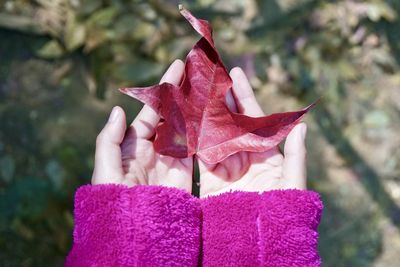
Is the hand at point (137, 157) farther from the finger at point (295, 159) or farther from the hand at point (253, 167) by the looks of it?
the finger at point (295, 159)

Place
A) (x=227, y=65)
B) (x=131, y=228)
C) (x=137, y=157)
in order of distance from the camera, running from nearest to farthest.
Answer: (x=131, y=228)
(x=137, y=157)
(x=227, y=65)

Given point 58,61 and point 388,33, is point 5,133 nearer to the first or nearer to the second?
point 58,61

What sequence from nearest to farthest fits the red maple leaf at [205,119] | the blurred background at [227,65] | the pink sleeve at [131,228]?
1. the pink sleeve at [131,228]
2. the red maple leaf at [205,119]
3. the blurred background at [227,65]

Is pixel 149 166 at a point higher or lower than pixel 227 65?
higher

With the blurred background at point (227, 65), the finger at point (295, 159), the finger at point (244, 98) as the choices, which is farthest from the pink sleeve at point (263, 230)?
the blurred background at point (227, 65)

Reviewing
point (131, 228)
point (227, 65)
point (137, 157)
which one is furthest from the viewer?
point (227, 65)

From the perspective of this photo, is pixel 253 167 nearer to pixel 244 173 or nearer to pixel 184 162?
pixel 244 173

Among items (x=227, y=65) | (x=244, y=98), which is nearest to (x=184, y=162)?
(x=244, y=98)
